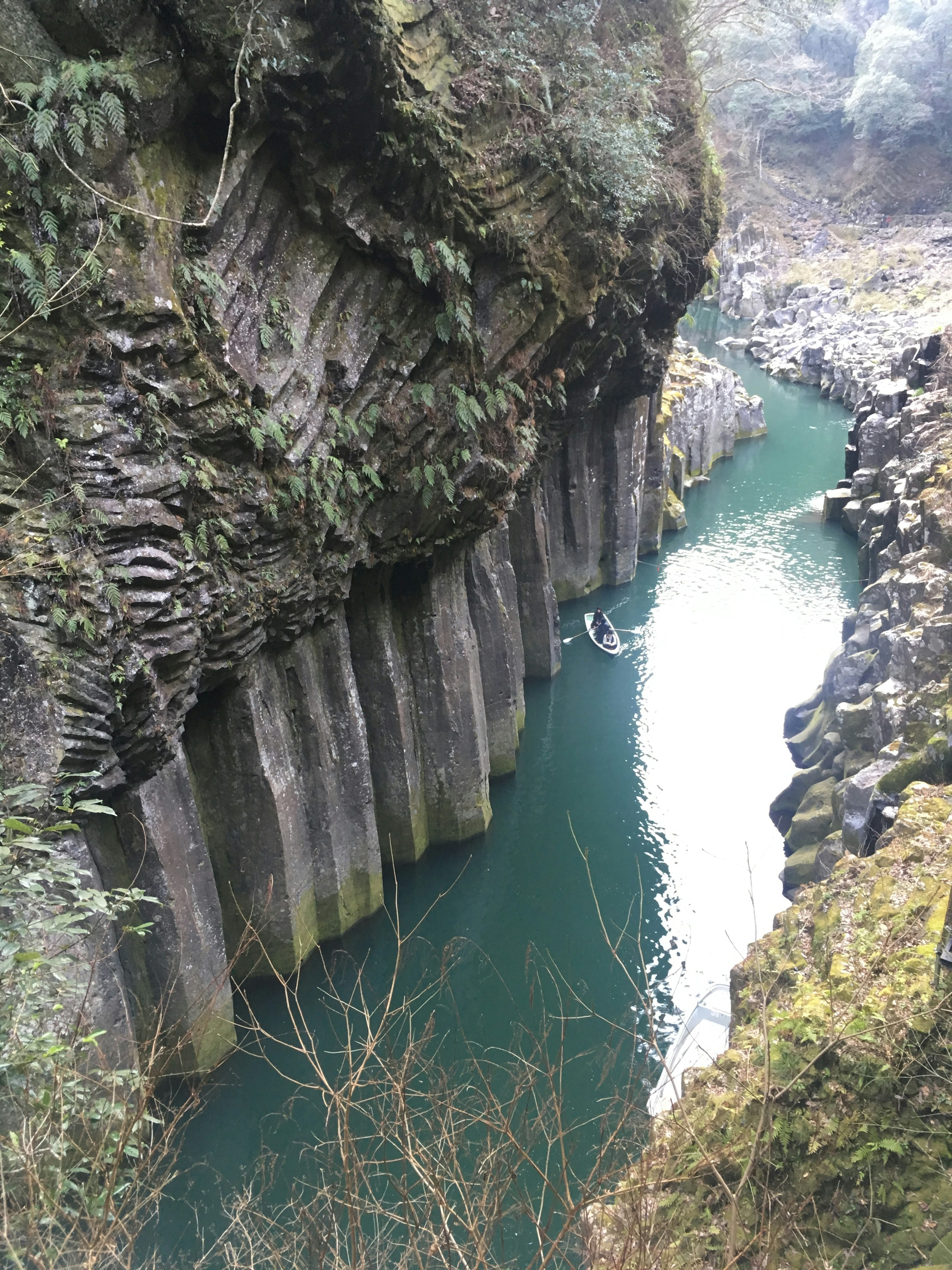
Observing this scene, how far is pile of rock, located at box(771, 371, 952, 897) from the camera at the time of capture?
1128 centimetres

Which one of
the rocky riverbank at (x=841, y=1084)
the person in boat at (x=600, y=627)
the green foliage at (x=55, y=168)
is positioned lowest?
the person in boat at (x=600, y=627)

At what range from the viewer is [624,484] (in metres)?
24.0

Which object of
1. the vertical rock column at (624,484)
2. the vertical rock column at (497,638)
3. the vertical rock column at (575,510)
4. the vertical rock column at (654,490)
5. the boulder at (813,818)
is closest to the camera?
the boulder at (813,818)

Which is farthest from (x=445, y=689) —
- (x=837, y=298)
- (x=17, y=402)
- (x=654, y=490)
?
(x=837, y=298)

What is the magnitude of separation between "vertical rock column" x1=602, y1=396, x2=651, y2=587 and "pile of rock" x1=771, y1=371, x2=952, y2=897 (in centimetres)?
638

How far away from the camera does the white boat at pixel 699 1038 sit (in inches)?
395

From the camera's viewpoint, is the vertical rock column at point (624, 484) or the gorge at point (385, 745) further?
the vertical rock column at point (624, 484)

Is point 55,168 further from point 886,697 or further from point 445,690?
point 886,697

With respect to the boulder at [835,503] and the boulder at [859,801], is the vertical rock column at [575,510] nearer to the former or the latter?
the boulder at [859,801]

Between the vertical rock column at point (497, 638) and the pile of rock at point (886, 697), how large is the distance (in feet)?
16.7

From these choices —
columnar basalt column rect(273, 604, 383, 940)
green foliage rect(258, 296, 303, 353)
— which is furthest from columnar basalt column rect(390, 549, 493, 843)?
green foliage rect(258, 296, 303, 353)

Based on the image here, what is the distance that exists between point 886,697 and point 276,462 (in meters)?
9.63

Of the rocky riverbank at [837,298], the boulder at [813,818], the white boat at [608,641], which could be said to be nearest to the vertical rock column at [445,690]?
the boulder at [813,818]

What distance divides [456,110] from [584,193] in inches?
113
